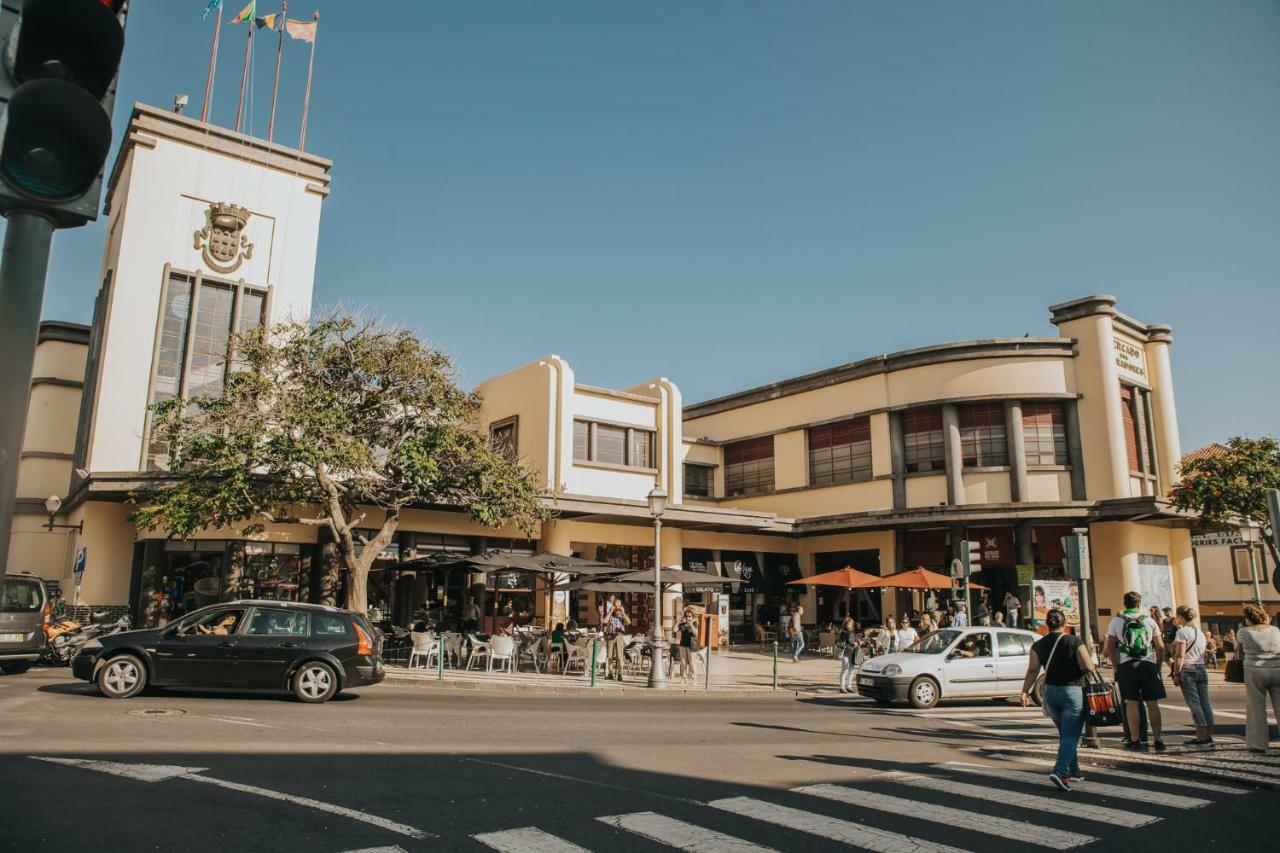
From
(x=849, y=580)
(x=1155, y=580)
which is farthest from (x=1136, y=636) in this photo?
(x=1155, y=580)

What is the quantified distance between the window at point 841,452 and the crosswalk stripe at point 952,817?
82.0ft

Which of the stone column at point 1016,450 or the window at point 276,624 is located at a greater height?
the stone column at point 1016,450

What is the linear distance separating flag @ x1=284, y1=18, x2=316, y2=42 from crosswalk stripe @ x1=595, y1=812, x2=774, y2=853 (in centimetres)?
3122

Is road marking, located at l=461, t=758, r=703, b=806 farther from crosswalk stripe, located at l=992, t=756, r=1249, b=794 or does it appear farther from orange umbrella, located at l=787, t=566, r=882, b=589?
orange umbrella, located at l=787, t=566, r=882, b=589

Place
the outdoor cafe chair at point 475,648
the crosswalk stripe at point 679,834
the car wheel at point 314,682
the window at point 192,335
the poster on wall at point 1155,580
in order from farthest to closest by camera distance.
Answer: the poster on wall at point 1155,580
the window at point 192,335
the outdoor cafe chair at point 475,648
the car wheel at point 314,682
the crosswalk stripe at point 679,834

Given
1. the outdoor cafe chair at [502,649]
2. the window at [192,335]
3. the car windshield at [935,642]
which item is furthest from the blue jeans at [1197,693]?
the window at [192,335]

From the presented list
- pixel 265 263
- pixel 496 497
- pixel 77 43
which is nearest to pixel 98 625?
pixel 496 497

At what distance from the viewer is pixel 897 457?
31203mm

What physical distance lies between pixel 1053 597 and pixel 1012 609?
1.98m

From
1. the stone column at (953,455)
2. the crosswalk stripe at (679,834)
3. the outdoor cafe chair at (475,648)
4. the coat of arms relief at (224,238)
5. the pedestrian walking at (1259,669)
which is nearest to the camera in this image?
the crosswalk stripe at (679,834)

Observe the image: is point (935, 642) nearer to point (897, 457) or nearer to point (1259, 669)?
point (1259, 669)

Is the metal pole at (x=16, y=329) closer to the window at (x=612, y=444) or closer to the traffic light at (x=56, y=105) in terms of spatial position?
the traffic light at (x=56, y=105)

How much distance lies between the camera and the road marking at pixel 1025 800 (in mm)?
7125

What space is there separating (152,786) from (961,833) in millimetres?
6510
